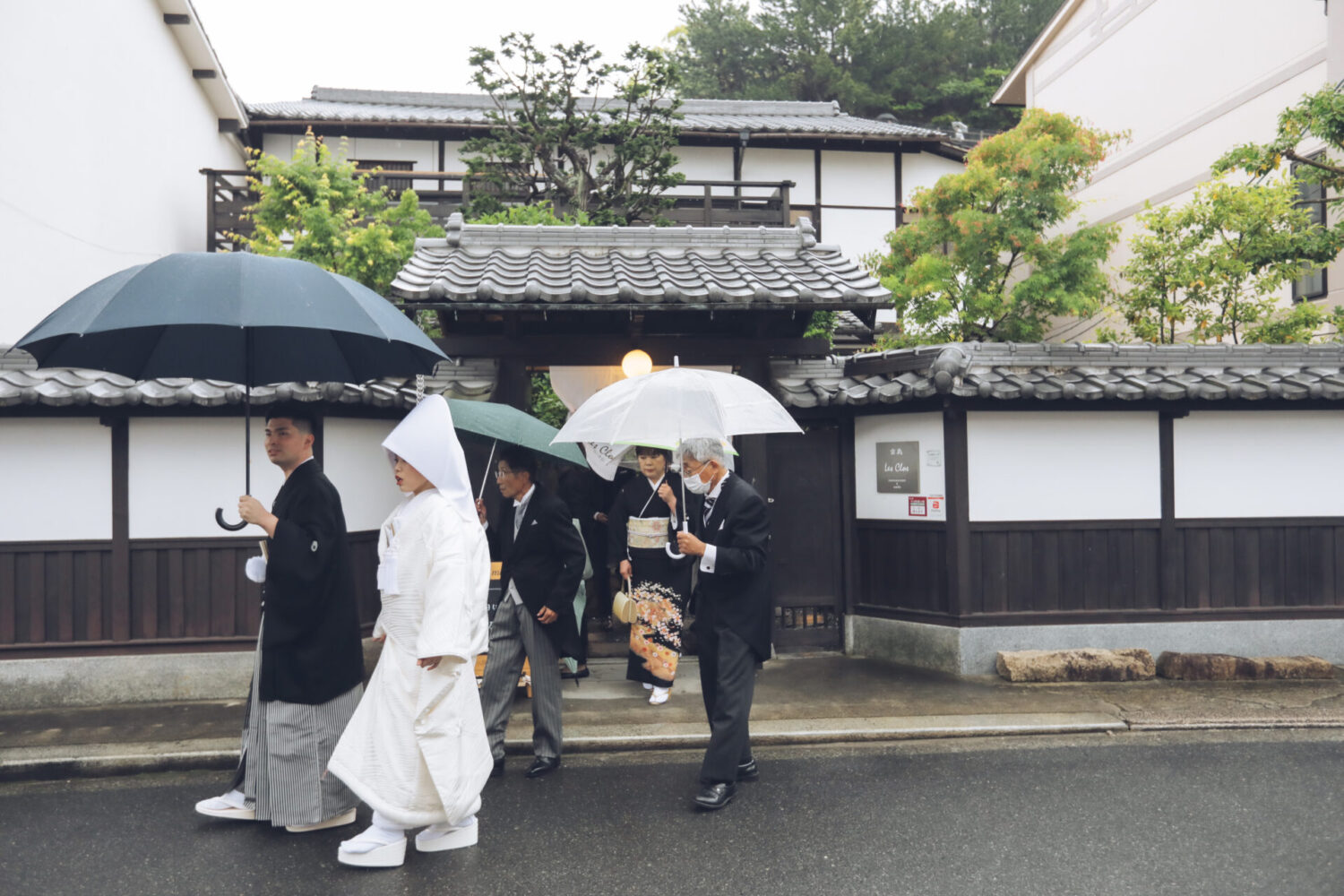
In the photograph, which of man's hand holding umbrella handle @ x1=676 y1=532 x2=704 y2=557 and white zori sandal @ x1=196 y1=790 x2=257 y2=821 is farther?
man's hand holding umbrella handle @ x1=676 y1=532 x2=704 y2=557

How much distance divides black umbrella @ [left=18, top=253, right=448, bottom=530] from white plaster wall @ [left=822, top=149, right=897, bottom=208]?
15.8 m

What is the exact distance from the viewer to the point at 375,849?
4367 millimetres

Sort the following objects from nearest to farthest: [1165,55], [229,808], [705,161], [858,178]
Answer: [229,808], [1165,55], [705,161], [858,178]

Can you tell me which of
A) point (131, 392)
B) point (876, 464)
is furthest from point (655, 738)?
point (131, 392)

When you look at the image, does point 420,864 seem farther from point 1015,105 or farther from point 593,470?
point 1015,105

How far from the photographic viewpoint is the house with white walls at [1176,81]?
13.8m

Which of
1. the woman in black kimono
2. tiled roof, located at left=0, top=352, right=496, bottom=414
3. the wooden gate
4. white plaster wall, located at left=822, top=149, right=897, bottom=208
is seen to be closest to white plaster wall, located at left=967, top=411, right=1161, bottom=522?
the wooden gate

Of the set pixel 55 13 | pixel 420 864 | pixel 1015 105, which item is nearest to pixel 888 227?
pixel 1015 105

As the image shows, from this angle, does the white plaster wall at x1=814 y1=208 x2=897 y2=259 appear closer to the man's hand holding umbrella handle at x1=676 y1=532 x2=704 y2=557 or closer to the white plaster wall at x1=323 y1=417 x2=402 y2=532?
the white plaster wall at x1=323 y1=417 x2=402 y2=532

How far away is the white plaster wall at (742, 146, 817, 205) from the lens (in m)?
19.5

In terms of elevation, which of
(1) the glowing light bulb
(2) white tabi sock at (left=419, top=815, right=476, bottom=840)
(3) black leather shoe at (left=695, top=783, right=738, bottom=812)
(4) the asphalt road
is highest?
(1) the glowing light bulb

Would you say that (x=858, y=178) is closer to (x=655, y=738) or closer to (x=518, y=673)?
(x=655, y=738)

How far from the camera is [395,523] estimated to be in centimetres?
457

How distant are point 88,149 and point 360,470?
7927mm
